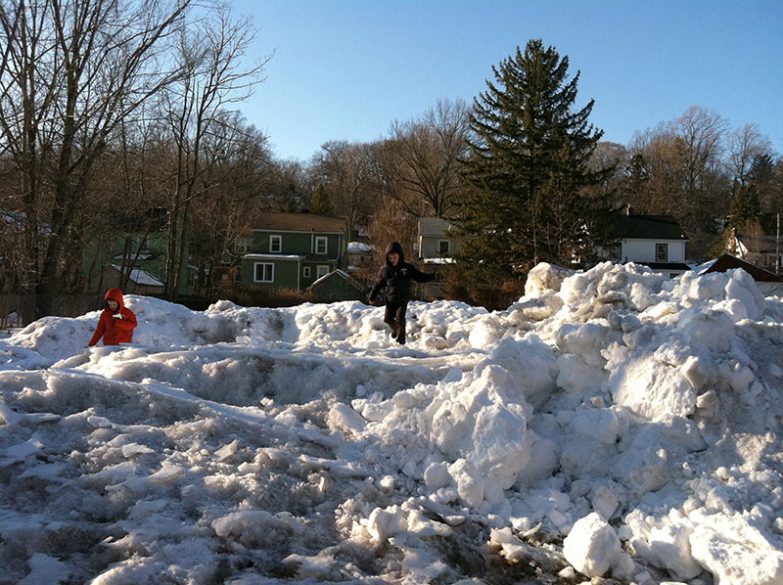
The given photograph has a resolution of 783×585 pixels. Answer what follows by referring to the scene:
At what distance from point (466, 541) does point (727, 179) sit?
70.5m

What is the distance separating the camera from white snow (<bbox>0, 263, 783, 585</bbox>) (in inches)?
159

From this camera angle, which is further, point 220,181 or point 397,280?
point 220,181

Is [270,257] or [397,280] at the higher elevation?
[270,257]

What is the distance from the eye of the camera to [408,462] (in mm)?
5109

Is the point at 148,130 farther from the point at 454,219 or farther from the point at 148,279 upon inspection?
the point at 454,219

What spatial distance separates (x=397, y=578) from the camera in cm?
390

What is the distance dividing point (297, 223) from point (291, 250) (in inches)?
82.2

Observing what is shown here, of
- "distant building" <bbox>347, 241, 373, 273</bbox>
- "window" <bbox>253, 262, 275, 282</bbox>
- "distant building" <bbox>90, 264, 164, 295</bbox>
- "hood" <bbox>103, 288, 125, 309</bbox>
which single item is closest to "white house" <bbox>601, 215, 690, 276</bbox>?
"distant building" <bbox>347, 241, 373, 273</bbox>

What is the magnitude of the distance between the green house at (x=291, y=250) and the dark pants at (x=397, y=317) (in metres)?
36.2

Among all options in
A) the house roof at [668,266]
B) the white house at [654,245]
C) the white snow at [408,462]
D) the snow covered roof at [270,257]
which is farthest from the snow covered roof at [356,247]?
the white snow at [408,462]

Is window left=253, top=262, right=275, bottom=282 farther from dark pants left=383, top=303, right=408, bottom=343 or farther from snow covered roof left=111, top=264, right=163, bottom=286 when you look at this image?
dark pants left=383, top=303, right=408, bottom=343

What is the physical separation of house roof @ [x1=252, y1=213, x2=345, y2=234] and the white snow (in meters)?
41.0

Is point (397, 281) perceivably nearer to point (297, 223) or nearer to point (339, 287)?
point (339, 287)

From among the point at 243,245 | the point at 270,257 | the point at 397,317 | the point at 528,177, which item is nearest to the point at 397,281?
the point at 397,317
